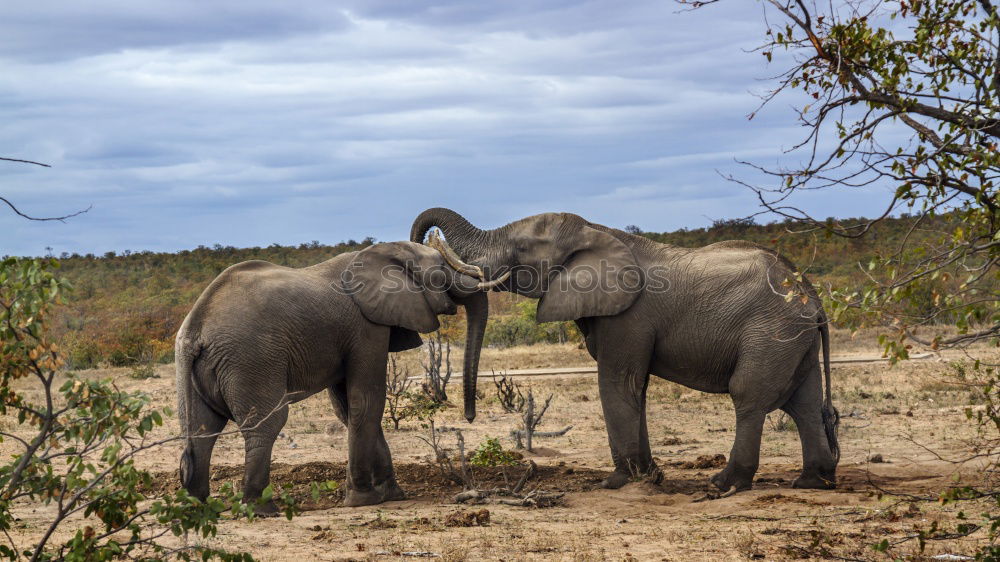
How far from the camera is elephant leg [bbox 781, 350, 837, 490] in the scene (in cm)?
1030

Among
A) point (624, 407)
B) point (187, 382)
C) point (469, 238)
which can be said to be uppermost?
point (469, 238)

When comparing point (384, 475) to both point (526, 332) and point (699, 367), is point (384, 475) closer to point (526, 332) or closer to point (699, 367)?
point (699, 367)

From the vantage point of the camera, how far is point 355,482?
33.2 ft

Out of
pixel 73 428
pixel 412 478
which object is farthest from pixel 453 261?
pixel 73 428

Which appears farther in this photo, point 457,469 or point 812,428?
point 457,469

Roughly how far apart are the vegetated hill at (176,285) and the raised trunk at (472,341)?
2.55 meters

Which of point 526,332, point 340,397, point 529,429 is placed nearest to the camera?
point 340,397

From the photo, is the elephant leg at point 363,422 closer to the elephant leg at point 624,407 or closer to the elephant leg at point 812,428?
the elephant leg at point 624,407

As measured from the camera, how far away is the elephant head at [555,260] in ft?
34.5

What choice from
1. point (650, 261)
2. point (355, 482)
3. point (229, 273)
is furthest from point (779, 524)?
point (229, 273)

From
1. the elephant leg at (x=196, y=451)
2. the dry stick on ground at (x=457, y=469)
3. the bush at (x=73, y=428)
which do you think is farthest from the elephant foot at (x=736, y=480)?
the bush at (x=73, y=428)

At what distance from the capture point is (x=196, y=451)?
361 inches

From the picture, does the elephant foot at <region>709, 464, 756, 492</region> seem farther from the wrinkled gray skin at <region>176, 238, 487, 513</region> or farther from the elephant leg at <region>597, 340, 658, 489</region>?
the wrinkled gray skin at <region>176, 238, 487, 513</region>

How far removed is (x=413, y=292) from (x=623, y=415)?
2.48m
